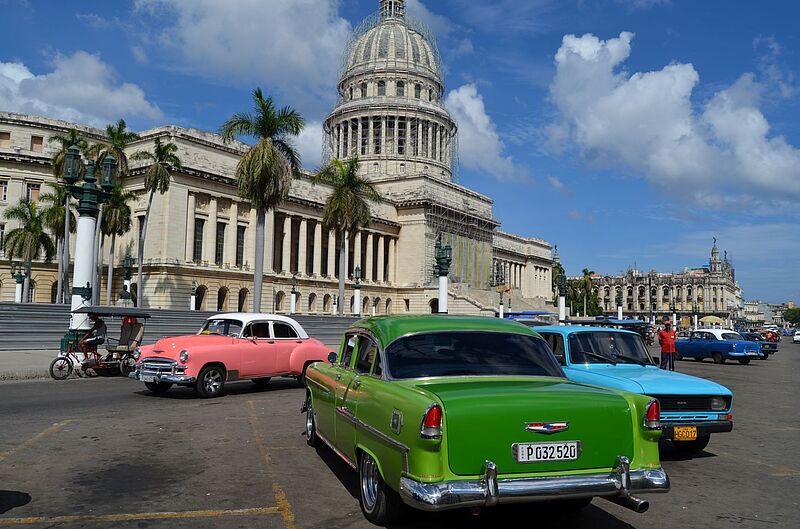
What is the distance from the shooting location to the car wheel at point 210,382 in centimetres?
1329

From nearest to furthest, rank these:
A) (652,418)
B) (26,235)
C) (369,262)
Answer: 1. (652,418)
2. (26,235)
3. (369,262)

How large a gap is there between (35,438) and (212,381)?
4.61 m

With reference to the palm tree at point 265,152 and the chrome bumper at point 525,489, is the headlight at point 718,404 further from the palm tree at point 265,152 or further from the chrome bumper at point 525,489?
the palm tree at point 265,152

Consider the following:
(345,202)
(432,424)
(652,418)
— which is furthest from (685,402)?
(345,202)

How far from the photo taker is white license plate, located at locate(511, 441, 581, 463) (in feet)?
15.9

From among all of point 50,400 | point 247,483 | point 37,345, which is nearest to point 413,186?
point 37,345

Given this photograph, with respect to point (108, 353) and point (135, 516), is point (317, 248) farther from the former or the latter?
point (135, 516)

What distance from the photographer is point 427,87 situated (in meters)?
93.2

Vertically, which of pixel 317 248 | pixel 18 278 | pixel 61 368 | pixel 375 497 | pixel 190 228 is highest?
pixel 317 248

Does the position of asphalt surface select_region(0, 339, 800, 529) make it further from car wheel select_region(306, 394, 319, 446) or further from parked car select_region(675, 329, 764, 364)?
parked car select_region(675, 329, 764, 364)

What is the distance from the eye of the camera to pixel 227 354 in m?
13.6

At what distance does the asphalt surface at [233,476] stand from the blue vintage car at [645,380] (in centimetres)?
49

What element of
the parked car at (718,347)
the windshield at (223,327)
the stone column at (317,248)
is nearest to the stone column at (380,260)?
the stone column at (317,248)

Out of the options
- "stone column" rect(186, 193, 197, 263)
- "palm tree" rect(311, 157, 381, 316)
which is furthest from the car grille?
"stone column" rect(186, 193, 197, 263)
